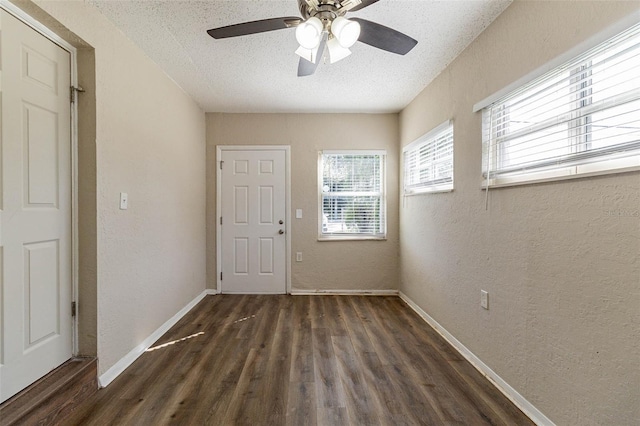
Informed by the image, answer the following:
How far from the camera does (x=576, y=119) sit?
133cm

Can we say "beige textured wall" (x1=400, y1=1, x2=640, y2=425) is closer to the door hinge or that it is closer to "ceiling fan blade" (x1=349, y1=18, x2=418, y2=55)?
"ceiling fan blade" (x1=349, y1=18, x2=418, y2=55)

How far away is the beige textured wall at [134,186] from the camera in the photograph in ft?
5.95

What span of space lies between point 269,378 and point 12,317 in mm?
1428

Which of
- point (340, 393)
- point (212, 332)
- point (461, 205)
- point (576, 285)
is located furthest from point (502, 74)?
point (212, 332)

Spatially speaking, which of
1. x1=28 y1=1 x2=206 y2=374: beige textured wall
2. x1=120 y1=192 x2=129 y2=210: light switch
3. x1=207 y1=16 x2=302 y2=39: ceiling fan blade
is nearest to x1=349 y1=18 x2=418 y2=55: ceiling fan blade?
x1=207 y1=16 x2=302 y2=39: ceiling fan blade

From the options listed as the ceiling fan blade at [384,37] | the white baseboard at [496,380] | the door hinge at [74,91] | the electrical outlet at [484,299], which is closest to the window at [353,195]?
the white baseboard at [496,380]

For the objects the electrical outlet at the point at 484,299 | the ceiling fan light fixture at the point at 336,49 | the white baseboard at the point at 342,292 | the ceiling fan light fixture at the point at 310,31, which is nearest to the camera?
the ceiling fan light fixture at the point at 310,31

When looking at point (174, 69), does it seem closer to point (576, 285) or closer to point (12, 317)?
point (12, 317)

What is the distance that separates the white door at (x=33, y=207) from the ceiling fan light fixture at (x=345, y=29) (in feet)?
5.29

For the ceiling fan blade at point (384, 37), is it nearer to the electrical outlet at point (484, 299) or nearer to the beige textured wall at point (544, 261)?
the beige textured wall at point (544, 261)

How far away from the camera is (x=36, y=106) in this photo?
152 cm

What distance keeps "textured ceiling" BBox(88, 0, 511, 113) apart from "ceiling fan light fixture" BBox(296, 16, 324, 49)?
0.57m

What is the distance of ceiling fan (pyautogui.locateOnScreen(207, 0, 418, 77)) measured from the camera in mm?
1344

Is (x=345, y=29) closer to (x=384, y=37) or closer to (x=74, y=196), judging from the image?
(x=384, y=37)
